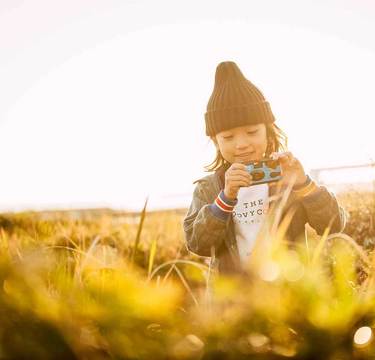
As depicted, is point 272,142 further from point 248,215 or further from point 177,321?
point 177,321

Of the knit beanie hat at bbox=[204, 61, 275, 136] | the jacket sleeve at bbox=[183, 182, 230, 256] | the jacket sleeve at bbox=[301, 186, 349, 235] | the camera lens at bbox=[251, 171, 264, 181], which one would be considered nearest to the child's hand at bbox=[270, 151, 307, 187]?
the camera lens at bbox=[251, 171, 264, 181]

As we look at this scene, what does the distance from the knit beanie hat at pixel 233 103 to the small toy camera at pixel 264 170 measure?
18.9 inches

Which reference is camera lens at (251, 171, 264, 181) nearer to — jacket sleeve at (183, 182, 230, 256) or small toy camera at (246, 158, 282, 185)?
small toy camera at (246, 158, 282, 185)

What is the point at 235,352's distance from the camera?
76cm

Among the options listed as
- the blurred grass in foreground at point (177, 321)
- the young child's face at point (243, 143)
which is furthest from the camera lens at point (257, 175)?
the blurred grass in foreground at point (177, 321)

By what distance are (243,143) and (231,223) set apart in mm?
457

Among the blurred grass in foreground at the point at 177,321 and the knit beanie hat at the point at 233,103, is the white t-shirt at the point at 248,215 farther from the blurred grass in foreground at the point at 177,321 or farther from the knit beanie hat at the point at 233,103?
the blurred grass in foreground at the point at 177,321

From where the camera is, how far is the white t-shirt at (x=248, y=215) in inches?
97.4

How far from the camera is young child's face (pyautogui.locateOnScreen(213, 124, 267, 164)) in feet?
8.38

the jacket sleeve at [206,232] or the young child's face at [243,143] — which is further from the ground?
the young child's face at [243,143]

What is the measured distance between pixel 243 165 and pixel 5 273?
1.46 m

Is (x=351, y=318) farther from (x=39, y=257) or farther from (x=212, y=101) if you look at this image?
(x=212, y=101)

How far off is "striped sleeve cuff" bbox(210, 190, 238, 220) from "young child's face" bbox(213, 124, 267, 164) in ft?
0.91

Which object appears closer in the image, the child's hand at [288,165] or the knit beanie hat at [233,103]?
the child's hand at [288,165]
